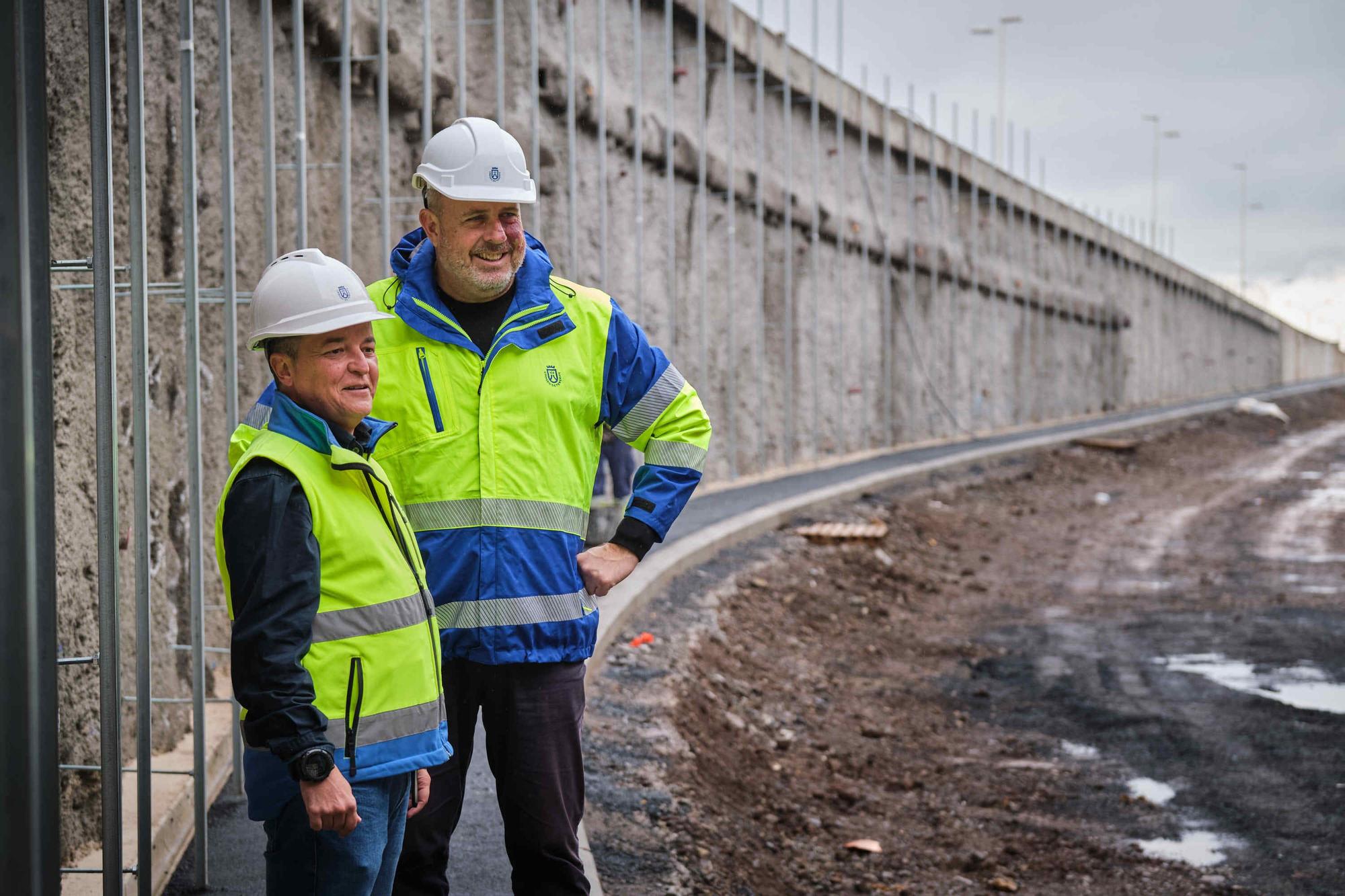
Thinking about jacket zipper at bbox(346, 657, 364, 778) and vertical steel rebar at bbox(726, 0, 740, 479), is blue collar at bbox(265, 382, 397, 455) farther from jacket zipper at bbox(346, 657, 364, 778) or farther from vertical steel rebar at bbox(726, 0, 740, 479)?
vertical steel rebar at bbox(726, 0, 740, 479)

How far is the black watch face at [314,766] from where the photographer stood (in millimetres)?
2449

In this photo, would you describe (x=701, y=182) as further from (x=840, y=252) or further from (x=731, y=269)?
(x=840, y=252)

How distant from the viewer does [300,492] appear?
101 inches

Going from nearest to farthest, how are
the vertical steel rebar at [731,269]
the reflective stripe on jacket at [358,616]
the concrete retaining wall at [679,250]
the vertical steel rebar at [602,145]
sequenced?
the reflective stripe on jacket at [358,616]
the concrete retaining wall at [679,250]
the vertical steel rebar at [602,145]
the vertical steel rebar at [731,269]

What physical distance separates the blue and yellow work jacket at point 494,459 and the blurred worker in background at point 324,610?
0.31 m

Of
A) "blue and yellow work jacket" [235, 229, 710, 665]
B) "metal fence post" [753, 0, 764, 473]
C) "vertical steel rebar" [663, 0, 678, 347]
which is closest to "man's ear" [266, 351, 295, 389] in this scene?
"blue and yellow work jacket" [235, 229, 710, 665]

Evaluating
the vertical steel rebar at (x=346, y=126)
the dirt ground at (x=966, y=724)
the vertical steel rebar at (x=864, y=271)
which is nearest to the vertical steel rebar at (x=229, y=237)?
the dirt ground at (x=966, y=724)

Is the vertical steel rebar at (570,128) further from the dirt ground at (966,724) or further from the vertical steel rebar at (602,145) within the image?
the dirt ground at (966,724)

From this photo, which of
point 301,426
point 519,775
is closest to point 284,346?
point 301,426

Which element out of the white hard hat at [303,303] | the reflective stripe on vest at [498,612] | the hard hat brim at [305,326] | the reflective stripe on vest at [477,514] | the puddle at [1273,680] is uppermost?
the white hard hat at [303,303]

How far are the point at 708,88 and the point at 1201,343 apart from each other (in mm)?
42229

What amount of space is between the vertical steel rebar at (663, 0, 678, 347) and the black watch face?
41.0 feet

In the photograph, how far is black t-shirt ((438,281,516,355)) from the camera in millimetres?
3260

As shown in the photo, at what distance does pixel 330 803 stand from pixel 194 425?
7.56 ft
